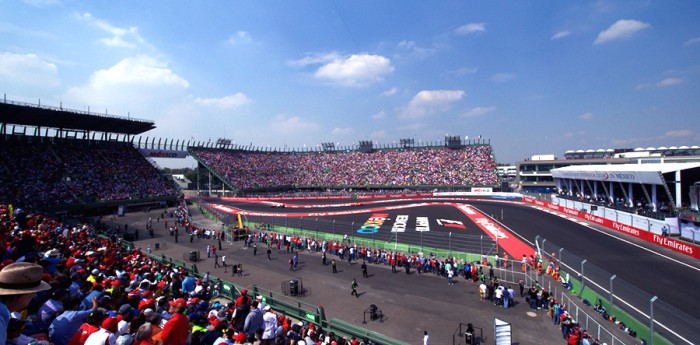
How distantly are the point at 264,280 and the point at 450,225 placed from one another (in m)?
20.0

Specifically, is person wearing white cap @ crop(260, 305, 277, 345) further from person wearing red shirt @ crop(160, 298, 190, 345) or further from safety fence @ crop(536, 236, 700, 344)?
safety fence @ crop(536, 236, 700, 344)

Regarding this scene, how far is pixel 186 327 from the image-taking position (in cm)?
412

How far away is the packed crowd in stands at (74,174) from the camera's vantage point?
35.9 meters

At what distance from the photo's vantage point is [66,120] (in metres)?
43.9

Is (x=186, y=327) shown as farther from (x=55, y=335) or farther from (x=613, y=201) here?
(x=613, y=201)

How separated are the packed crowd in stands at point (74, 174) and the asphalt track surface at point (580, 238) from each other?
1788cm

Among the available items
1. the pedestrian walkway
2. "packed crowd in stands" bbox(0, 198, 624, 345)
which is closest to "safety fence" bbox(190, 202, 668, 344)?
"packed crowd in stands" bbox(0, 198, 624, 345)

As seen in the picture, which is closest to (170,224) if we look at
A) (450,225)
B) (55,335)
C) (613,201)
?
(450,225)

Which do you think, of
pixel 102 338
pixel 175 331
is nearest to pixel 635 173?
pixel 175 331

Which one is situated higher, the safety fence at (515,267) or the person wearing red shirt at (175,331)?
the person wearing red shirt at (175,331)

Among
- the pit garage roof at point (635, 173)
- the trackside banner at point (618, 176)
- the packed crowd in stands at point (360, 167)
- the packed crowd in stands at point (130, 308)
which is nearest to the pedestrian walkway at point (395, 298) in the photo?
the packed crowd in stands at point (130, 308)

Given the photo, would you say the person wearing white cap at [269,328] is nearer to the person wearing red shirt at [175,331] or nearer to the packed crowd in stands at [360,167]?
the person wearing red shirt at [175,331]

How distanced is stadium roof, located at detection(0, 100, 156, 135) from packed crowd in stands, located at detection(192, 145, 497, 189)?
15.6 metres

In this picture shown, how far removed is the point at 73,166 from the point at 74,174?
1942 millimetres
